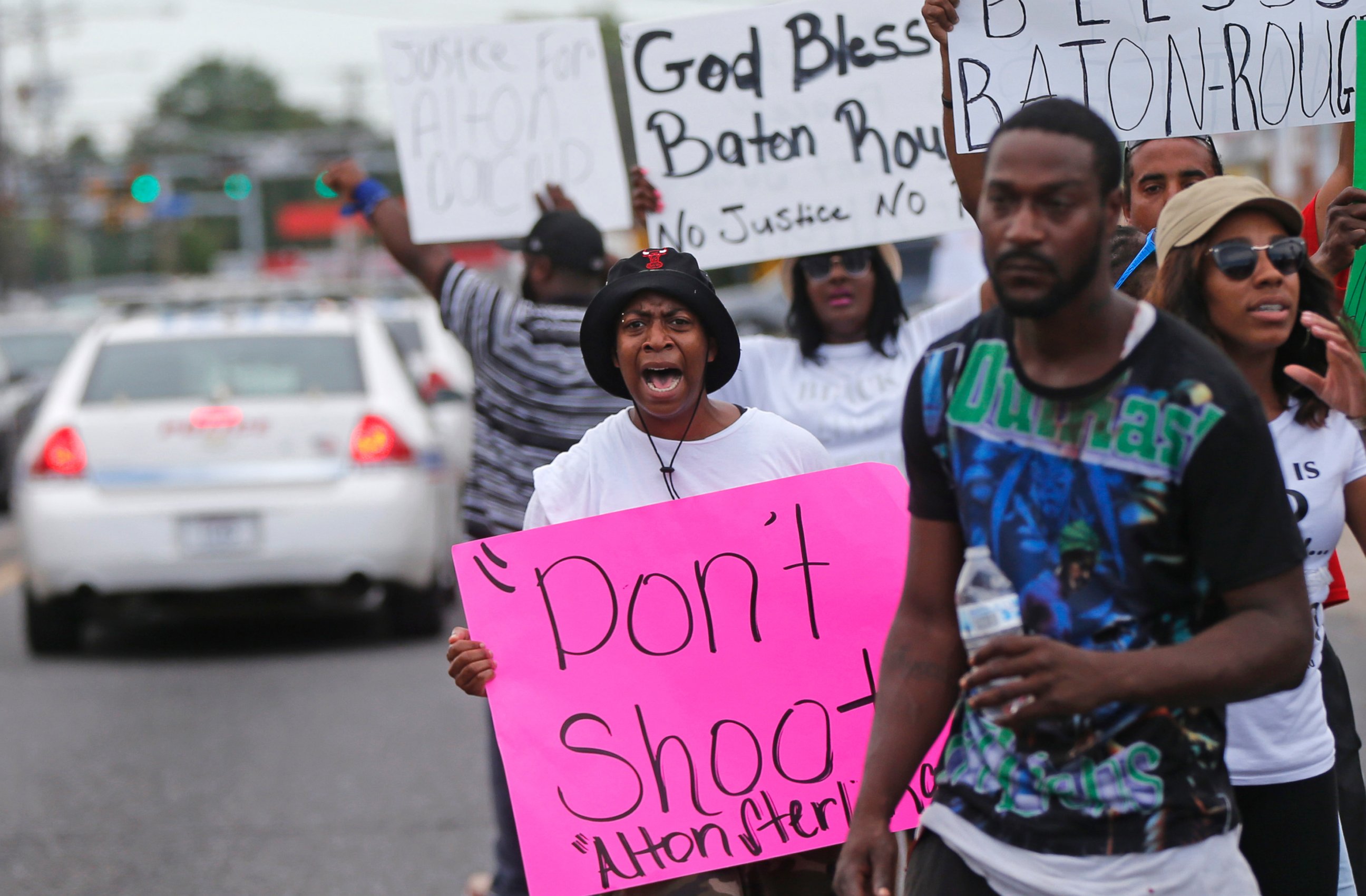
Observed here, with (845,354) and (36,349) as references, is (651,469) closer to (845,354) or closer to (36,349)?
(845,354)

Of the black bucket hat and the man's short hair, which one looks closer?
the man's short hair

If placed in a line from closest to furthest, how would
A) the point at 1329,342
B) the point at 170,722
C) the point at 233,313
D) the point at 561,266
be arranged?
the point at 1329,342
the point at 561,266
the point at 170,722
the point at 233,313

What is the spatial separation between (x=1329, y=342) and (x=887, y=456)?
170 centimetres

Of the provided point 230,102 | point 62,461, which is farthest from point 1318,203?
point 230,102

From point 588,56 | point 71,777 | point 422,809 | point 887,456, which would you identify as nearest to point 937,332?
point 887,456

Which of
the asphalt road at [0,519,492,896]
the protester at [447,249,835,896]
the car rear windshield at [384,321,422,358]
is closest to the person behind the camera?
the protester at [447,249,835,896]

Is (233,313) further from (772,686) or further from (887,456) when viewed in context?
(772,686)

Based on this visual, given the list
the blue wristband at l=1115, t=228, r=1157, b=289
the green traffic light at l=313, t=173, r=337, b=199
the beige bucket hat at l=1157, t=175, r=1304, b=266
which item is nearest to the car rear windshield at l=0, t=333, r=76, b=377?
the green traffic light at l=313, t=173, r=337, b=199

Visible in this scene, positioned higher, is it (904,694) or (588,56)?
(588,56)

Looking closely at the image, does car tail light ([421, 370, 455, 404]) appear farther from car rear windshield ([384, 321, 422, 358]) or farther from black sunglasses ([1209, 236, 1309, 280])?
black sunglasses ([1209, 236, 1309, 280])

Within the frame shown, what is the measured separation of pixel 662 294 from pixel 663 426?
0.26 meters

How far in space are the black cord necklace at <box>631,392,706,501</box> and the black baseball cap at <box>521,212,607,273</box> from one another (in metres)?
1.57

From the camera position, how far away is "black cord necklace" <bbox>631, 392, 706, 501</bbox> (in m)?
3.44

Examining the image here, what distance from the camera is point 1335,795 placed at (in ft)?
10.1
